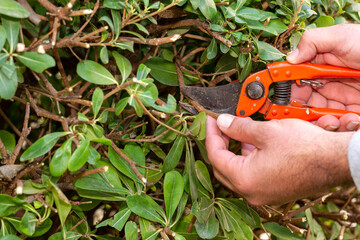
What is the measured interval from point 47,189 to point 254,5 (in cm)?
102

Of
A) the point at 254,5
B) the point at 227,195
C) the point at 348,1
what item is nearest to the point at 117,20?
the point at 254,5

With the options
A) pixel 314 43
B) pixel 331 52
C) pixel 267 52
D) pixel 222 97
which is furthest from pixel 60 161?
pixel 331 52

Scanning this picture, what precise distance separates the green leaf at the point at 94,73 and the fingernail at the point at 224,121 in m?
0.41

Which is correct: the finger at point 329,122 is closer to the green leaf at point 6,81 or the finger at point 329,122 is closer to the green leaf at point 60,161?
the green leaf at point 60,161

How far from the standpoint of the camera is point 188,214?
147cm

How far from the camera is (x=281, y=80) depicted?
1451 mm

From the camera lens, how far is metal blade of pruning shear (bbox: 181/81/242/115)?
1.45 m

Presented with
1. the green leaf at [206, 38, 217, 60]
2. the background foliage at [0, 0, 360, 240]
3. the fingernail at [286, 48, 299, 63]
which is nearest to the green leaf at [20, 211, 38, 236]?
the background foliage at [0, 0, 360, 240]

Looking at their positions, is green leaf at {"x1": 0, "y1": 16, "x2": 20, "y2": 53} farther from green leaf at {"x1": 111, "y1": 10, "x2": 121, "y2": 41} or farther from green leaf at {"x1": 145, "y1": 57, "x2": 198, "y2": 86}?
green leaf at {"x1": 145, "y1": 57, "x2": 198, "y2": 86}

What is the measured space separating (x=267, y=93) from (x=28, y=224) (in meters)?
0.93

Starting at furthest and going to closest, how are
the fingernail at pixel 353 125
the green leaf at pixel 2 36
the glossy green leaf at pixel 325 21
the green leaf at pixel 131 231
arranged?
1. the glossy green leaf at pixel 325 21
2. the fingernail at pixel 353 125
3. the green leaf at pixel 131 231
4. the green leaf at pixel 2 36

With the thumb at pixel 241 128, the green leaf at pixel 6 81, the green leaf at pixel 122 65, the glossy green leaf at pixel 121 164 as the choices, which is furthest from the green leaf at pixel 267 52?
the green leaf at pixel 6 81

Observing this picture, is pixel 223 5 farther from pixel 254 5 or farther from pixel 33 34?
pixel 33 34

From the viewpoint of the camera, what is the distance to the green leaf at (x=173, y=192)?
4.23 feet
